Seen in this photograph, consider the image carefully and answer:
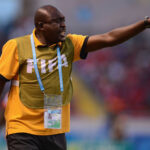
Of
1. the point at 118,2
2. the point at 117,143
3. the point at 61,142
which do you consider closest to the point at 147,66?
the point at 118,2

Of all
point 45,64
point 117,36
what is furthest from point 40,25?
point 117,36

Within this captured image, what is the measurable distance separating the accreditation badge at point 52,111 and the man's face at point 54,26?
1.68ft

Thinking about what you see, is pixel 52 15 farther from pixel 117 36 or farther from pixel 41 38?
pixel 117 36

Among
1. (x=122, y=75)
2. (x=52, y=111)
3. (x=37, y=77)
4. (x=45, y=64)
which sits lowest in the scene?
(x=122, y=75)

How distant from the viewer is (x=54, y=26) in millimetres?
3951

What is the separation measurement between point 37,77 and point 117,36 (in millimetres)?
778

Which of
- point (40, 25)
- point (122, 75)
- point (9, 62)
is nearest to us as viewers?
point (9, 62)

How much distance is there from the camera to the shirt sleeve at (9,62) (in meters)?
3.88

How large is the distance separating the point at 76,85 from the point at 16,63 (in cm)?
548

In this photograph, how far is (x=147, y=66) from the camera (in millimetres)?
9789

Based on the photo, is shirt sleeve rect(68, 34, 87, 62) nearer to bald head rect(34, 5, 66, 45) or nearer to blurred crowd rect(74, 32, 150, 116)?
bald head rect(34, 5, 66, 45)

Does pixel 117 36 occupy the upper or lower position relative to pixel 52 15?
lower

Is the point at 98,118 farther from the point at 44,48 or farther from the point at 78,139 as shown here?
the point at 44,48

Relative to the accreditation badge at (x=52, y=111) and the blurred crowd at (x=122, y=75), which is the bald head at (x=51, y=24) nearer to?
the accreditation badge at (x=52, y=111)
